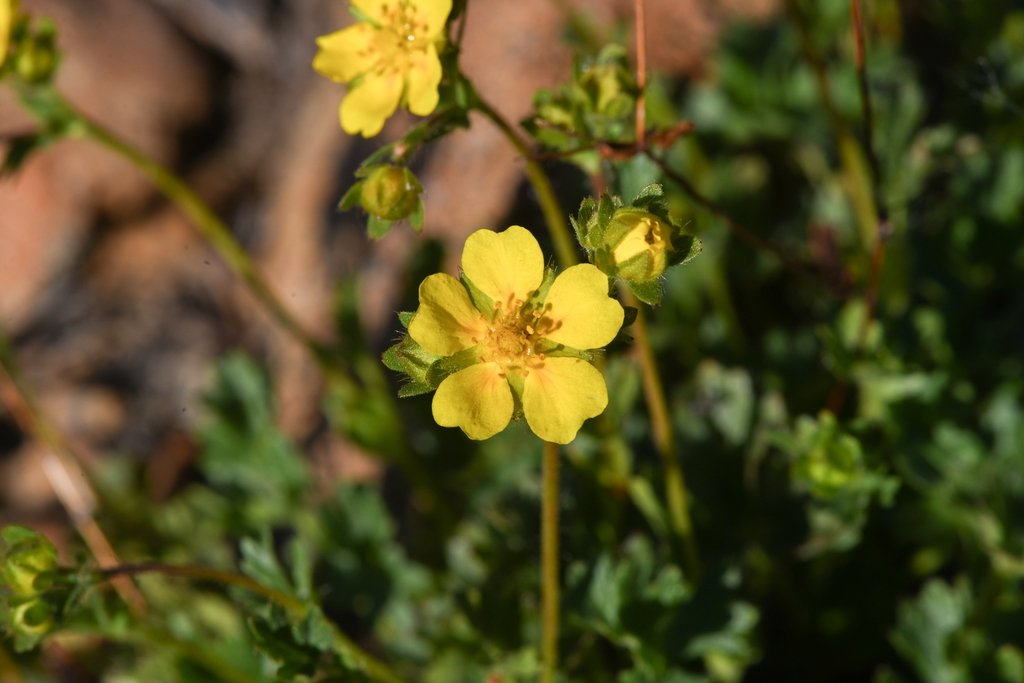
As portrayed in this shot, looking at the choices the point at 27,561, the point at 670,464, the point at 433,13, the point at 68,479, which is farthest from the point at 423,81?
the point at 68,479

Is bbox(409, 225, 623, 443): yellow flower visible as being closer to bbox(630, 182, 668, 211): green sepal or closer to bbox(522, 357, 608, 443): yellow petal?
bbox(522, 357, 608, 443): yellow petal

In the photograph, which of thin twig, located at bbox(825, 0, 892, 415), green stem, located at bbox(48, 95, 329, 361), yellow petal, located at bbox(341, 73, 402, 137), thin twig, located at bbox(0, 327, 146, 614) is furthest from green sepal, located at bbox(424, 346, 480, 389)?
thin twig, located at bbox(0, 327, 146, 614)

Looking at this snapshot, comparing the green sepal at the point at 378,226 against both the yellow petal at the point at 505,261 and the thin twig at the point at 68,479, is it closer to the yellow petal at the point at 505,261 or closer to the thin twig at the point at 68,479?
the yellow petal at the point at 505,261

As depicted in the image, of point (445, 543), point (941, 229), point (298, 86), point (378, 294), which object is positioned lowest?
point (445, 543)

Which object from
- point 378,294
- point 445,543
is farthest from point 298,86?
point 445,543

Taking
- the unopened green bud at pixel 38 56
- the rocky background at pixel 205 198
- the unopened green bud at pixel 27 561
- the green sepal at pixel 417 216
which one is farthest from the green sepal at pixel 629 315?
the rocky background at pixel 205 198

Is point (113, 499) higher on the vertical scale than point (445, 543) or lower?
higher

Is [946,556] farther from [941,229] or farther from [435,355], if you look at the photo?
[435,355]

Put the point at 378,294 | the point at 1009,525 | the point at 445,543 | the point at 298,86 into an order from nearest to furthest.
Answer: the point at 1009,525 < the point at 445,543 < the point at 378,294 < the point at 298,86
